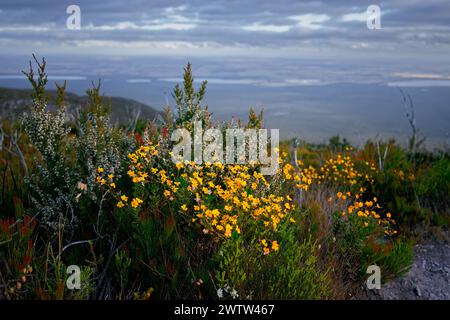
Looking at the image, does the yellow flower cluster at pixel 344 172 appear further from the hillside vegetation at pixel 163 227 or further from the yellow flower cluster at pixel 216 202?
the yellow flower cluster at pixel 216 202

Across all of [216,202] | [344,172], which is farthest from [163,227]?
[344,172]

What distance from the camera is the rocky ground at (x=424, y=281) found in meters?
5.16

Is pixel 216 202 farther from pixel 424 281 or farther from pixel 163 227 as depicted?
pixel 424 281

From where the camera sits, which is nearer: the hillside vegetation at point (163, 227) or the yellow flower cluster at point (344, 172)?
the hillside vegetation at point (163, 227)

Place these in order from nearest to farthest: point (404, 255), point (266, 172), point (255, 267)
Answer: point (255, 267) < point (404, 255) < point (266, 172)

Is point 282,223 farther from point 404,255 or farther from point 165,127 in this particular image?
point 165,127

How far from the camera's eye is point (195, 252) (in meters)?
4.42

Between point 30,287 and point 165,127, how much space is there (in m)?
2.56

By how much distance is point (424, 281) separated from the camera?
5.53m

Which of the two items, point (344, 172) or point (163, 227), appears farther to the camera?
point (344, 172)

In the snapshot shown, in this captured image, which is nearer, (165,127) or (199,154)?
(199,154)

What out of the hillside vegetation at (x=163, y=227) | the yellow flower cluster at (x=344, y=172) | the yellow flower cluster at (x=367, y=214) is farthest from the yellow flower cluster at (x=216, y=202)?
the yellow flower cluster at (x=344, y=172)

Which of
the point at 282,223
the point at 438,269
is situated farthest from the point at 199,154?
the point at 438,269

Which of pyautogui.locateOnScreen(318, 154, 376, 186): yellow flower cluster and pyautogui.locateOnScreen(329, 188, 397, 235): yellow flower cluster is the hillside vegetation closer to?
pyautogui.locateOnScreen(329, 188, 397, 235): yellow flower cluster
